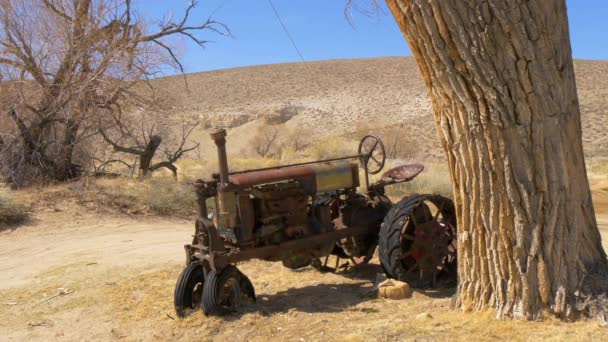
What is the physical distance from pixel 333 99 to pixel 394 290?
41.1 meters

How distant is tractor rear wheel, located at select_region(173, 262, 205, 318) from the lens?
5500 millimetres

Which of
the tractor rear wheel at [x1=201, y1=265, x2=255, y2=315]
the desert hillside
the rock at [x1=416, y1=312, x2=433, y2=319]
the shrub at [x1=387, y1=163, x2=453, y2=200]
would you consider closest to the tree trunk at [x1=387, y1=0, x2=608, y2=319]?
the rock at [x1=416, y1=312, x2=433, y2=319]

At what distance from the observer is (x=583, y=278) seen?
14.9 feet

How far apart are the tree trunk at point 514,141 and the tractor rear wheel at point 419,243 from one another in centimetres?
138

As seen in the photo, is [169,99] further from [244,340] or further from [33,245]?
[244,340]

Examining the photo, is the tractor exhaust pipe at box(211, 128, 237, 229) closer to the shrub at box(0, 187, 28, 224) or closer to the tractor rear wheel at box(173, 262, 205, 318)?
the tractor rear wheel at box(173, 262, 205, 318)

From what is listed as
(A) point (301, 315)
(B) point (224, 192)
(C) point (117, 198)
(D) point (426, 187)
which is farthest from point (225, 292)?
(D) point (426, 187)

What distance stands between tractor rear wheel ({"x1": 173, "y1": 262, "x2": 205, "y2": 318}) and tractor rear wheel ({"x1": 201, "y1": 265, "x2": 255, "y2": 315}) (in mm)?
238

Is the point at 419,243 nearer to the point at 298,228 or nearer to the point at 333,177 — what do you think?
the point at 333,177

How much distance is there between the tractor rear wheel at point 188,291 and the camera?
5500 millimetres

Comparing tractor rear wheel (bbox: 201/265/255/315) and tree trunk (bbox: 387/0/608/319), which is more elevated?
tree trunk (bbox: 387/0/608/319)

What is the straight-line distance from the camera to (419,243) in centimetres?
630

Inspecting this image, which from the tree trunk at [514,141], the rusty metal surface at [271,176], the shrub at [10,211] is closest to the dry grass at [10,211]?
the shrub at [10,211]

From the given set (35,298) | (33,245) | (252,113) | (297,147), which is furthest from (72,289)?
(252,113)
